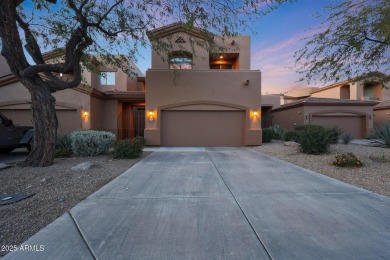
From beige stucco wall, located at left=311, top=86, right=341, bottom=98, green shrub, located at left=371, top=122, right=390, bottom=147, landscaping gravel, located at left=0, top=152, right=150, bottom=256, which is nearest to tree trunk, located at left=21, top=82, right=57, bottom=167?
landscaping gravel, located at left=0, top=152, right=150, bottom=256

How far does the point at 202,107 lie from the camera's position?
13984mm

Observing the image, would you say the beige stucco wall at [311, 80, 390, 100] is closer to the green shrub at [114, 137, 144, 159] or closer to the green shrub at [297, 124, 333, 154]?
the green shrub at [297, 124, 333, 154]

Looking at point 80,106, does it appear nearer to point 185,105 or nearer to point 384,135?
point 185,105

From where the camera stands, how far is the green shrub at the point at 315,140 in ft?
31.4

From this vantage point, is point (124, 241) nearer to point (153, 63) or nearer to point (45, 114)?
point (45, 114)

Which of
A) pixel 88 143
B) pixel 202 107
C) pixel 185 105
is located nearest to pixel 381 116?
pixel 202 107

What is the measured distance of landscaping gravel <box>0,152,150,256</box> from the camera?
3361mm

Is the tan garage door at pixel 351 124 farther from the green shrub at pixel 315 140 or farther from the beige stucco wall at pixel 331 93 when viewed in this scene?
the green shrub at pixel 315 140

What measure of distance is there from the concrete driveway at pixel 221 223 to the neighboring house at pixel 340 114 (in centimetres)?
1533

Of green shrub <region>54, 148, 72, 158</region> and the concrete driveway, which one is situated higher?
green shrub <region>54, 148, 72, 158</region>

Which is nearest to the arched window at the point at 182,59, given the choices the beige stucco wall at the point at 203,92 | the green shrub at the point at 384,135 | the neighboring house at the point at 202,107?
the neighboring house at the point at 202,107

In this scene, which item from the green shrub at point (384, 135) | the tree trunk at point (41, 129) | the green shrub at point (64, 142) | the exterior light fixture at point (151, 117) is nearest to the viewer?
the tree trunk at point (41, 129)

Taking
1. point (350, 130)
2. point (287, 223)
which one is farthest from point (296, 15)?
point (350, 130)

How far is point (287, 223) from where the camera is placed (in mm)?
3447
